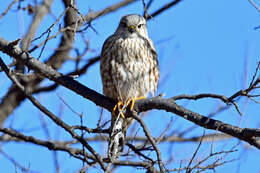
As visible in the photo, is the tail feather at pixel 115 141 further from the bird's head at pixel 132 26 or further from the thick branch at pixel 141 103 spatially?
the bird's head at pixel 132 26

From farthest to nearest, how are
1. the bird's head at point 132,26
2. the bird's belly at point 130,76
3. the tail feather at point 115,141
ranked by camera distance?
the bird's head at point 132,26, the bird's belly at point 130,76, the tail feather at point 115,141

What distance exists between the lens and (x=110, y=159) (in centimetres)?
283

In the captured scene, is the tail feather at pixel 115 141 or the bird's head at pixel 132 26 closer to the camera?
the tail feather at pixel 115 141

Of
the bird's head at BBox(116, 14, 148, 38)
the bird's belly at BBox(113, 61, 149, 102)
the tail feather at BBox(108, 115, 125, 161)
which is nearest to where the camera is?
the tail feather at BBox(108, 115, 125, 161)

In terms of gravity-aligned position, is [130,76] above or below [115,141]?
above

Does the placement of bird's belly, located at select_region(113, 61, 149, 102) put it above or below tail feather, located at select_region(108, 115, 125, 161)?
above

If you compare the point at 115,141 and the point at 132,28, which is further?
the point at 132,28

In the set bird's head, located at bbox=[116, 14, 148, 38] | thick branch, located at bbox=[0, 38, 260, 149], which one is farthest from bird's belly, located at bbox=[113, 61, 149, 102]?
bird's head, located at bbox=[116, 14, 148, 38]

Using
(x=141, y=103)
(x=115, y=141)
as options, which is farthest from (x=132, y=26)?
(x=115, y=141)

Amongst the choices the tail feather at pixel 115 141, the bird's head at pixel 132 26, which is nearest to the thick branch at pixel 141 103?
the tail feather at pixel 115 141

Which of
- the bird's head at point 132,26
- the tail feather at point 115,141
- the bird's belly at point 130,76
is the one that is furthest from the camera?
the bird's head at point 132,26

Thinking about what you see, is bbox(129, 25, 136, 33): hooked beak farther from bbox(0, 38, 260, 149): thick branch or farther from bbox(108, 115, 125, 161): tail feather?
bbox(108, 115, 125, 161): tail feather

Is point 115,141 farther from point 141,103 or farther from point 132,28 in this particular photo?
point 132,28

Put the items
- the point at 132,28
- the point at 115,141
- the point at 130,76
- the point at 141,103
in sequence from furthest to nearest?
the point at 132,28, the point at 130,76, the point at 141,103, the point at 115,141
